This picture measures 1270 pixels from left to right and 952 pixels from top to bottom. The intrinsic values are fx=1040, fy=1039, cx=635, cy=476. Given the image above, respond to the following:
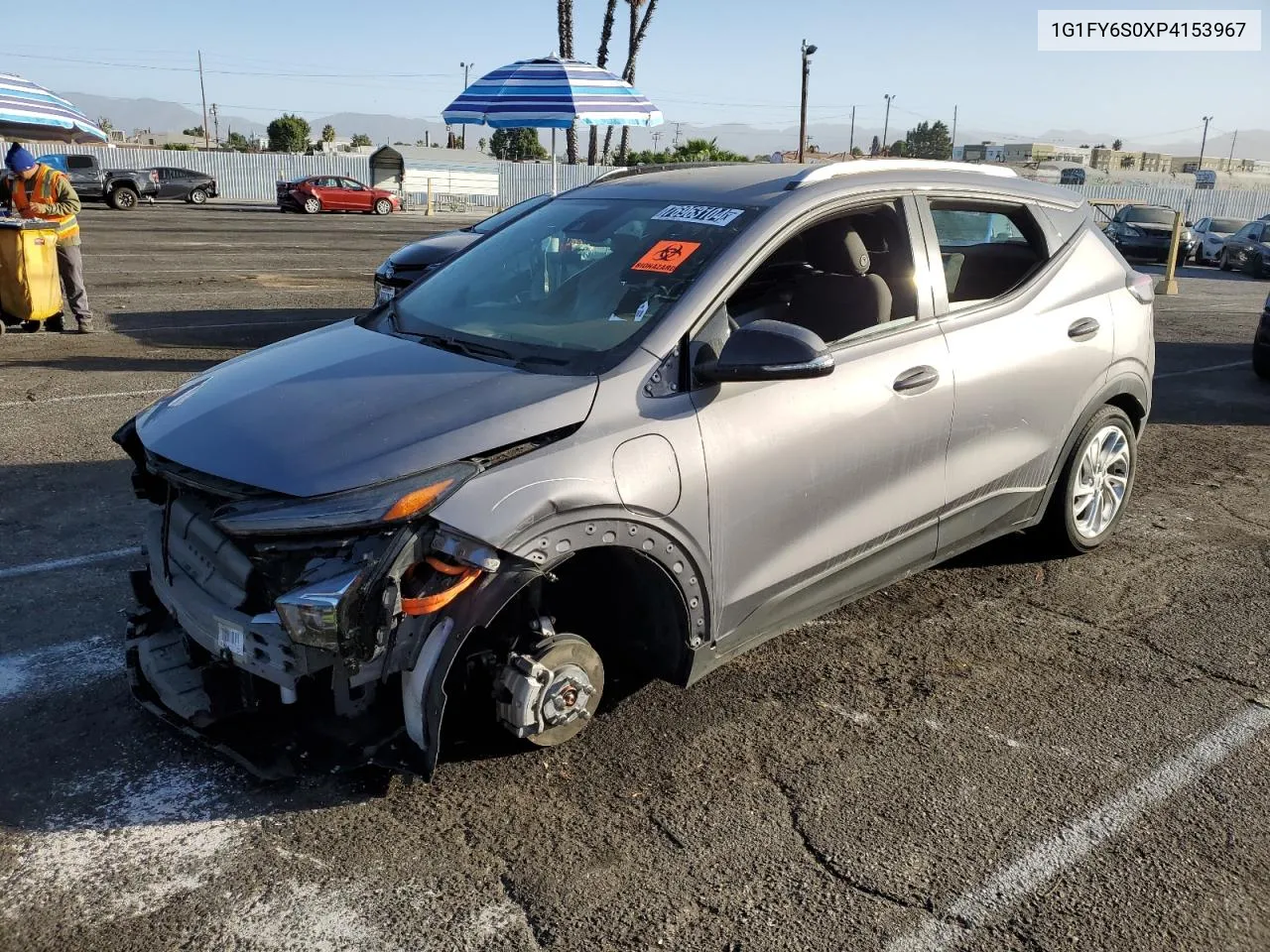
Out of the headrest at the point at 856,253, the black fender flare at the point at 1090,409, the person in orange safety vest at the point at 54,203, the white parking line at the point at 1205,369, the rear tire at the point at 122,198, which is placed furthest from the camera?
the rear tire at the point at 122,198

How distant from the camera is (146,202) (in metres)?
37.8

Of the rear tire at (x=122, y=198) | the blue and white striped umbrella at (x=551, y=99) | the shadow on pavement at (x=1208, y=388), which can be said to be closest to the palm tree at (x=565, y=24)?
the rear tire at (x=122, y=198)

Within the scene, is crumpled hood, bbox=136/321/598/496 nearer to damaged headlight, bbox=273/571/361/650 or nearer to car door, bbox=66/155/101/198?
damaged headlight, bbox=273/571/361/650

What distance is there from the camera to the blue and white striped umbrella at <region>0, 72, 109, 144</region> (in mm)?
14391

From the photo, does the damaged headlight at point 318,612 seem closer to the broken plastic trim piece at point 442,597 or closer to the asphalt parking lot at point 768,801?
the broken plastic trim piece at point 442,597

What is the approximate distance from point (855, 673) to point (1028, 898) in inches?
51.0

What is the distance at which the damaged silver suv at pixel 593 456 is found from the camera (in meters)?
2.77

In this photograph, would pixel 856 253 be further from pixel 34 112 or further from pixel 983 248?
pixel 34 112

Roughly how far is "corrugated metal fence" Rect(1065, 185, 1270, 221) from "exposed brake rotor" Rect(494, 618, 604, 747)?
47442 mm

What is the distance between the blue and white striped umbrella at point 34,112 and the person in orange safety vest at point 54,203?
16.3 ft

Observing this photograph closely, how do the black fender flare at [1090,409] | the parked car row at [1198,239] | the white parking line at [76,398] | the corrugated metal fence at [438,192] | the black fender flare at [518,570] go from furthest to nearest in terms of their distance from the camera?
the corrugated metal fence at [438,192] < the parked car row at [1198,239] < the white parking line at [76,398] < the black fender flare at [1090,409] < the black fender flare at [518,570]

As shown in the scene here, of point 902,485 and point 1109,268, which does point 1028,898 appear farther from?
point 1109,268

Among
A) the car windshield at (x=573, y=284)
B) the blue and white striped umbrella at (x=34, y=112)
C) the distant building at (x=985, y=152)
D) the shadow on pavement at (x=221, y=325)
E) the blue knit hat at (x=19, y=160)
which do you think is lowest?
the shadow on pavement at (x=221, y=325)

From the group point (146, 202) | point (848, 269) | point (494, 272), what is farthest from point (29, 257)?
point (146, 202)
